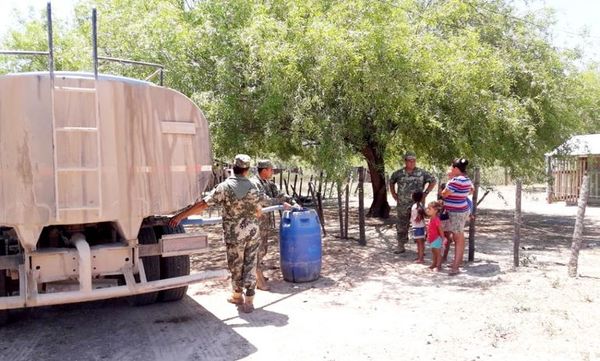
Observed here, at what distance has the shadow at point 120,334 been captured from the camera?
454 centimetres

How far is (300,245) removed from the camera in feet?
22.0

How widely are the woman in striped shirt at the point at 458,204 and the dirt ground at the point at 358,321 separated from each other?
1.31ft

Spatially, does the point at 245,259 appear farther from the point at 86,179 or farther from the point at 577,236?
the point at 577,236

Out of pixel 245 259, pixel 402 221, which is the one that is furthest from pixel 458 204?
pixel 245 259

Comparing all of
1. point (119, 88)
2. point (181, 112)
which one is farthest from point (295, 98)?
point (119, 88)

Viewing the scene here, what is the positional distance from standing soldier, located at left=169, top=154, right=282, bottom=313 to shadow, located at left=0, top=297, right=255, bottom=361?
0.54 meters

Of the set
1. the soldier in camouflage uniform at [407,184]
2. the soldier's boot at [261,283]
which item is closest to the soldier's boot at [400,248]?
the soldier in camouflage uniform at [407,184]

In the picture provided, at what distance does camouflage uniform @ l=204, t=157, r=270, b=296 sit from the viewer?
5.49 m

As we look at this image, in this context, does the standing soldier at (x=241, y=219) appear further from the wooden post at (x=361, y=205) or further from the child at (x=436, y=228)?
the wooden post at (x=361, y=205)

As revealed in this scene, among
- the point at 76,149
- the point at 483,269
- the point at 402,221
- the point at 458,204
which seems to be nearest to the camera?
the point at 76,149

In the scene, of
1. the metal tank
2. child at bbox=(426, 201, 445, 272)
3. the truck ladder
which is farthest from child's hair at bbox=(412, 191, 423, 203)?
the truck ladder

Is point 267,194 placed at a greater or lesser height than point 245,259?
greater

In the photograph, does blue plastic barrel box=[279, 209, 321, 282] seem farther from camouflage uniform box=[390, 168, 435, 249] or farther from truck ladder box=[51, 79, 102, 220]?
truck ladder box=[51, 79, 102, 220]

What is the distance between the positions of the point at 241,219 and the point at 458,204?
3.23m
